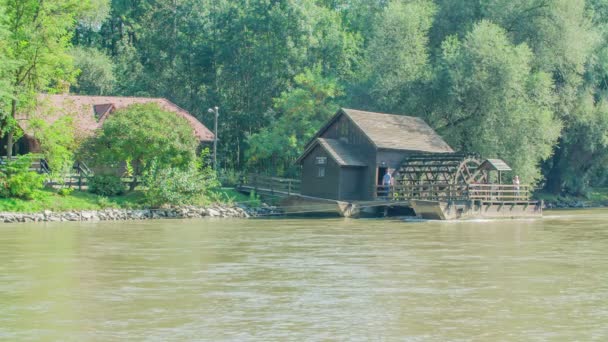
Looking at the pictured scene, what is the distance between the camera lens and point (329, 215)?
4888 centimetres

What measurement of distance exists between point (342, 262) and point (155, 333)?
1049 cm

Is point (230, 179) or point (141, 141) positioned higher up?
point (141, 141)

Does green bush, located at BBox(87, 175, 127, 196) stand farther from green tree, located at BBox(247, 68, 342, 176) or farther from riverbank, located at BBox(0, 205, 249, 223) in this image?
green tree, located at BBox(247, 68, 342, 176)

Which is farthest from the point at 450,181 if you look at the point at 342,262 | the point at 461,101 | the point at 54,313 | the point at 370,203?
the point at 54,313

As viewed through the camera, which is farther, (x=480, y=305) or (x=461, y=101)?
(x=461, y=101)

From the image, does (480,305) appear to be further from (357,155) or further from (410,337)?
(357,155)

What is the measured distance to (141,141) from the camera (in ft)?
156

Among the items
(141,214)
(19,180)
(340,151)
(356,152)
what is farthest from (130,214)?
(356,152)

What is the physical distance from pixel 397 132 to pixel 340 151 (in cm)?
405

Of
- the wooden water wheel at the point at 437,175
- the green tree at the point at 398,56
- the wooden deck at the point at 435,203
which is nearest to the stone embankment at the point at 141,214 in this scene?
the wooden deck at the point at 435,203

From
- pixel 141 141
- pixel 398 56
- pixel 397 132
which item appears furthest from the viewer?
pixel 398 56

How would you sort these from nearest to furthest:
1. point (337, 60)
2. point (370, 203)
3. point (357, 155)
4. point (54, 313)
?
point (54, 313)
point (370, 203)
point (357, 155)
point (337, 60)

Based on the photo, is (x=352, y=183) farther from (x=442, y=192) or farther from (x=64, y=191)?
(x=64, y=191)

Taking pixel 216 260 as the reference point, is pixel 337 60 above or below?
above
